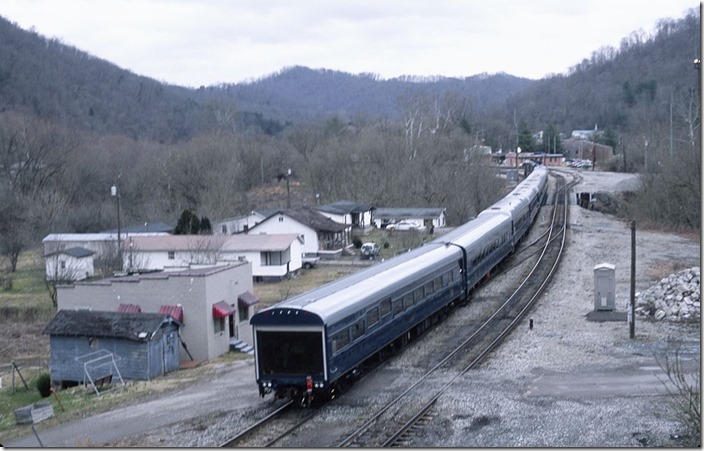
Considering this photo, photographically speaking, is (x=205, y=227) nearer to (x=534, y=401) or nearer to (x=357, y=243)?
(x=357, y=243)

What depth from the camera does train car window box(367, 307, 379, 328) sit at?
1718 cm

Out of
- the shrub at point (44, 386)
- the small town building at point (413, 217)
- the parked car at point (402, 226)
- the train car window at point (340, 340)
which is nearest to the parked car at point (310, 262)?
the parked car at point (402, 226)

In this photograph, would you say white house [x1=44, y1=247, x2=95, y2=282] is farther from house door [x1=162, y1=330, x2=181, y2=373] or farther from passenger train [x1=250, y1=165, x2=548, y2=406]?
passenger train [x1=250, y1=165, x2=548, y2=406]

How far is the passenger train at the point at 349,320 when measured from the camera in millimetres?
15102

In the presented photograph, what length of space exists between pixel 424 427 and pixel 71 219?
5051 cm

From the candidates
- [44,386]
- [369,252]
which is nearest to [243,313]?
[44,386]

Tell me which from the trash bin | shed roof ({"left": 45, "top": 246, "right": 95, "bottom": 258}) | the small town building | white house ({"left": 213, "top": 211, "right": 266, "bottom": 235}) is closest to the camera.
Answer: the trash bin

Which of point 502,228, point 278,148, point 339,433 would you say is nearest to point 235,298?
point 502,228

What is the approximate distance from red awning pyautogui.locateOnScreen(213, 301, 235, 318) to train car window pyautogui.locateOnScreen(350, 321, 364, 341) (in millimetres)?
9651

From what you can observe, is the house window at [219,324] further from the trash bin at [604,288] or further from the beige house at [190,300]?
the trash bin at [604,288]

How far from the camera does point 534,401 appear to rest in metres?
15.0

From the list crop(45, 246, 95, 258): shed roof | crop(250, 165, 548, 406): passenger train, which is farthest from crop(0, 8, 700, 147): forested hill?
crop(250, 165, 548, 406): passenger train

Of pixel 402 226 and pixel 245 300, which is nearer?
pixel 245 300

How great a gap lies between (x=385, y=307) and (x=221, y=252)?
25.2m
